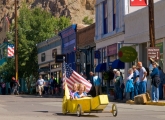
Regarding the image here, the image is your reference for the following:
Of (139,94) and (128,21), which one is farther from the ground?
(128,21)

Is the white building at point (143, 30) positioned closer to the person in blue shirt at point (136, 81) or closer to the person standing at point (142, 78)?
the person in blue shirt at point (136, 81)

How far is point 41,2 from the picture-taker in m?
131

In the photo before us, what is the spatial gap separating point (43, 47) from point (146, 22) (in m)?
34.4

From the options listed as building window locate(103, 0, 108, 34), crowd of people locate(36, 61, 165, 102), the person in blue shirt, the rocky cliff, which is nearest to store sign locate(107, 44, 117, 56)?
building window locate(103, 0, 108, 34)

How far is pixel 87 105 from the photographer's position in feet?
62.8

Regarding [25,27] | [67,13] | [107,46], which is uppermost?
[67,13]

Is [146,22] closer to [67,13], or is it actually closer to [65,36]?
[65,36]

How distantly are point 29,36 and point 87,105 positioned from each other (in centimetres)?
5038

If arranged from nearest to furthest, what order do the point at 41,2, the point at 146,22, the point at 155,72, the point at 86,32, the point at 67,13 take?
the point at 155,72, the point at 146,22, the point at 86,32, the point at 67,13, the point at 41,2

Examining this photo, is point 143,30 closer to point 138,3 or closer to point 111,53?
point 138,3

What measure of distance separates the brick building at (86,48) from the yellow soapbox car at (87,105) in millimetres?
30122

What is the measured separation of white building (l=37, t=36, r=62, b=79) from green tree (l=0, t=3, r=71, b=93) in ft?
2.83

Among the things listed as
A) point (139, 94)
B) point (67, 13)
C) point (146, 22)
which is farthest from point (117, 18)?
point (67, 13)

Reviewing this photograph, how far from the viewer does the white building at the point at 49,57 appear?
63.9m
